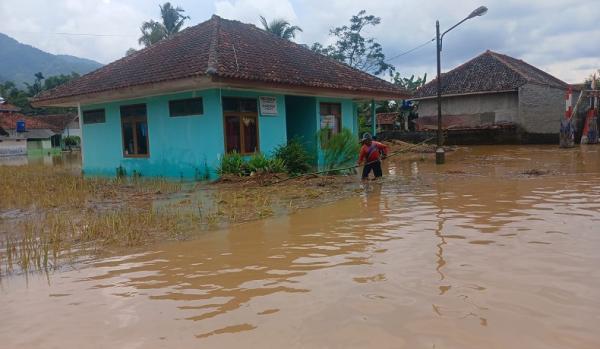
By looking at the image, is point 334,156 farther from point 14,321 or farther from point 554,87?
point 554,87

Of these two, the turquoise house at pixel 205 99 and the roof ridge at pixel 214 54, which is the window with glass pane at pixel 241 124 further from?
the roof ridge at pixel 214 54

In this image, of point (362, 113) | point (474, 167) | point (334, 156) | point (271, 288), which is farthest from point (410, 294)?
point (362, 113)

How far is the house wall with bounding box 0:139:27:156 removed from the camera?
44156 mm

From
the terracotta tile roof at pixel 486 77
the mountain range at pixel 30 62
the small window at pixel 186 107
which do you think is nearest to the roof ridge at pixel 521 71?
the terracotta tile roof at pixel 486 77

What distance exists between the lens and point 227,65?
12492 millimetres

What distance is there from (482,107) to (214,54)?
20647 millimetres

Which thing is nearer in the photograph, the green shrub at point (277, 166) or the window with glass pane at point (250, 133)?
the green shrub at point (277, 166)

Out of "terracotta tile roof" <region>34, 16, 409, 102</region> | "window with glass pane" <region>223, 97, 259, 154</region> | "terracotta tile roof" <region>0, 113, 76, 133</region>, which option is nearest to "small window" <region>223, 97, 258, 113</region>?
"window with glass pane" <region>223, 97, 259, 154</region>

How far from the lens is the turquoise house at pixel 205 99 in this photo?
1309 cm

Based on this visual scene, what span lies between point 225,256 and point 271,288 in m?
1.25

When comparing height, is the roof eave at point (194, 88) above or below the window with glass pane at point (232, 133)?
above

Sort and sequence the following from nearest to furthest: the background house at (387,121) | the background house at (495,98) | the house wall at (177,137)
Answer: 1. the house wall at (177,137)
2. the background house at (495,98)
3. the background house at (387,121)

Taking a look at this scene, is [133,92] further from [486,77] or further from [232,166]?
[486,77]

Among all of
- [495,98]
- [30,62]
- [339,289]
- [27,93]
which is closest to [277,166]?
[339,289]
